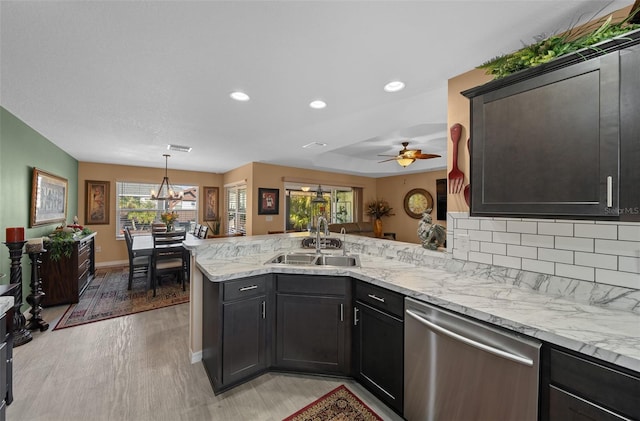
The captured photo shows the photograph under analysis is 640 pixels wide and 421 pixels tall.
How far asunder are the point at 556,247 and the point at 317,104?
6.94 feet

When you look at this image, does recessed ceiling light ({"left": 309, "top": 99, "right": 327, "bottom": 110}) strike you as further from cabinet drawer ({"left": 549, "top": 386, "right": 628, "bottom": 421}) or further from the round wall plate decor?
the round wall plate decor

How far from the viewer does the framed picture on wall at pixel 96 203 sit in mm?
5621

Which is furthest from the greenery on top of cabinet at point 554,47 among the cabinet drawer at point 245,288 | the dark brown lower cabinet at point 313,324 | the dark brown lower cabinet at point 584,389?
the cabinet drawer at point 245,288

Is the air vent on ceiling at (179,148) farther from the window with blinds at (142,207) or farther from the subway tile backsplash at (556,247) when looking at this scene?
the subway tile backsplash at (556,247)

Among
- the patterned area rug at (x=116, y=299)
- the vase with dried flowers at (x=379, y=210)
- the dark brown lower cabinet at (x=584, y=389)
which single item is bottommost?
the patterned area rug at (x=116, y=299)

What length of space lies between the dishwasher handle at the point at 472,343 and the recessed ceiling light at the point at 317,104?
75.9 inches

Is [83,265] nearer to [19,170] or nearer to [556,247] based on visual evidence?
[19,170]

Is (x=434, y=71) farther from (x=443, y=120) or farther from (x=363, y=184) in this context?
(x=363, y=184)

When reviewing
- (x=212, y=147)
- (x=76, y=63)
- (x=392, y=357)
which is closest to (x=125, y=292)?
(x=212, y=147)

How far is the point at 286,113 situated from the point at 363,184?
17.1ft

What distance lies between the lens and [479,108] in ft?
4.90

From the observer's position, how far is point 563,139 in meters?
1.19

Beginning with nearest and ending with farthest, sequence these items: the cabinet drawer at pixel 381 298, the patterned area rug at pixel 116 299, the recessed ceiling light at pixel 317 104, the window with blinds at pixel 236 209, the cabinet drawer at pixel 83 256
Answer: the cabinet drawer at pixel 381 298 < the recessed ceiling light at pixel 317 104 < the patterned area rug at pixel 116 299 < the cabinet drawer at pixel 83 256 < the window with blinds at pixel 236 209

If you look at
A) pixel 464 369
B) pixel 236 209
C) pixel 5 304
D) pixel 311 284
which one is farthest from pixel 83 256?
pixel 464 369
